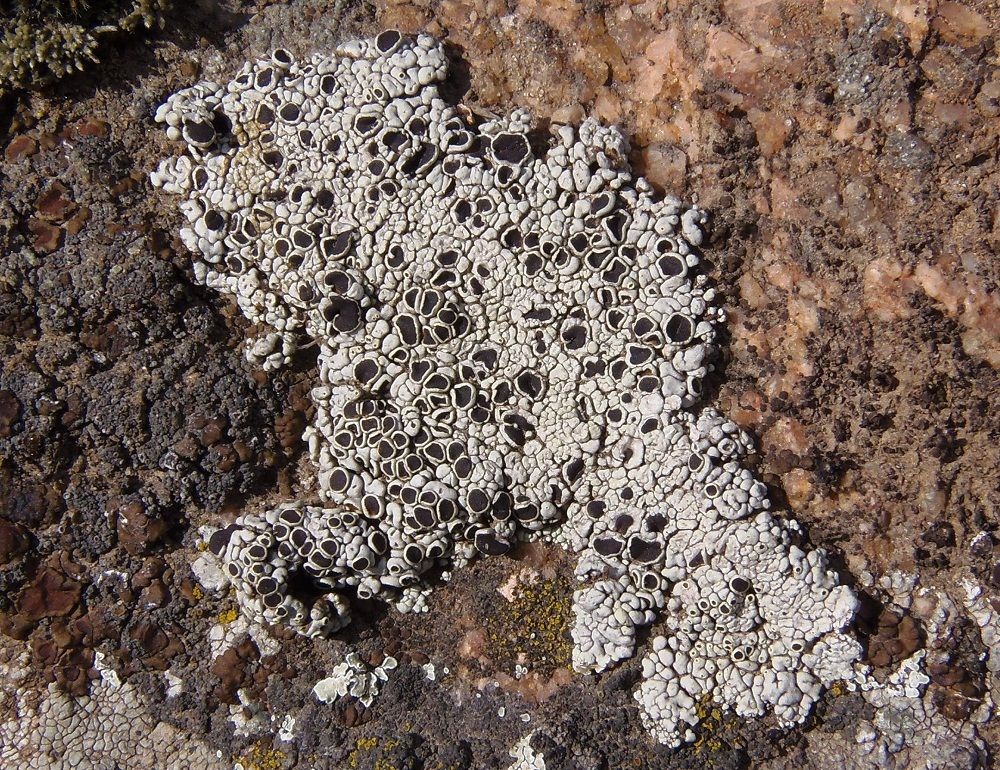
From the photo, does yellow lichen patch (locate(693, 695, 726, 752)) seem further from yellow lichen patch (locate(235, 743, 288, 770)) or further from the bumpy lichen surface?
yellow lichen patch (locate(235, 743, 288, 770))

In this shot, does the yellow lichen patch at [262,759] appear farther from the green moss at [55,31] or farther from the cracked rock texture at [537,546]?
the green moss at [55,31]

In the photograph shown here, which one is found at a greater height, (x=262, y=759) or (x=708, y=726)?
(x=708, y=726)

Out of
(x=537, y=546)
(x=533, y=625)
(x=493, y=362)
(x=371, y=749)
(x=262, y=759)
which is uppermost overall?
(x=493, y=362)

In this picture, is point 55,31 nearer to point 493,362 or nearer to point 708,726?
point 493,362

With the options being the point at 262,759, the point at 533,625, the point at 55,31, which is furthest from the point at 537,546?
the point at 55,31

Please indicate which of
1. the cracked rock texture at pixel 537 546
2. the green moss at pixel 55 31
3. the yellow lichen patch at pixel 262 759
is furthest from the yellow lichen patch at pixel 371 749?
the green moss at pixel 55 31

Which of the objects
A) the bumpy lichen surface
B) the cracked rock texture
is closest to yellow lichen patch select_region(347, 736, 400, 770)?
the cracked rock texture

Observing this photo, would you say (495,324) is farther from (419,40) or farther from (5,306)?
(5,306)
